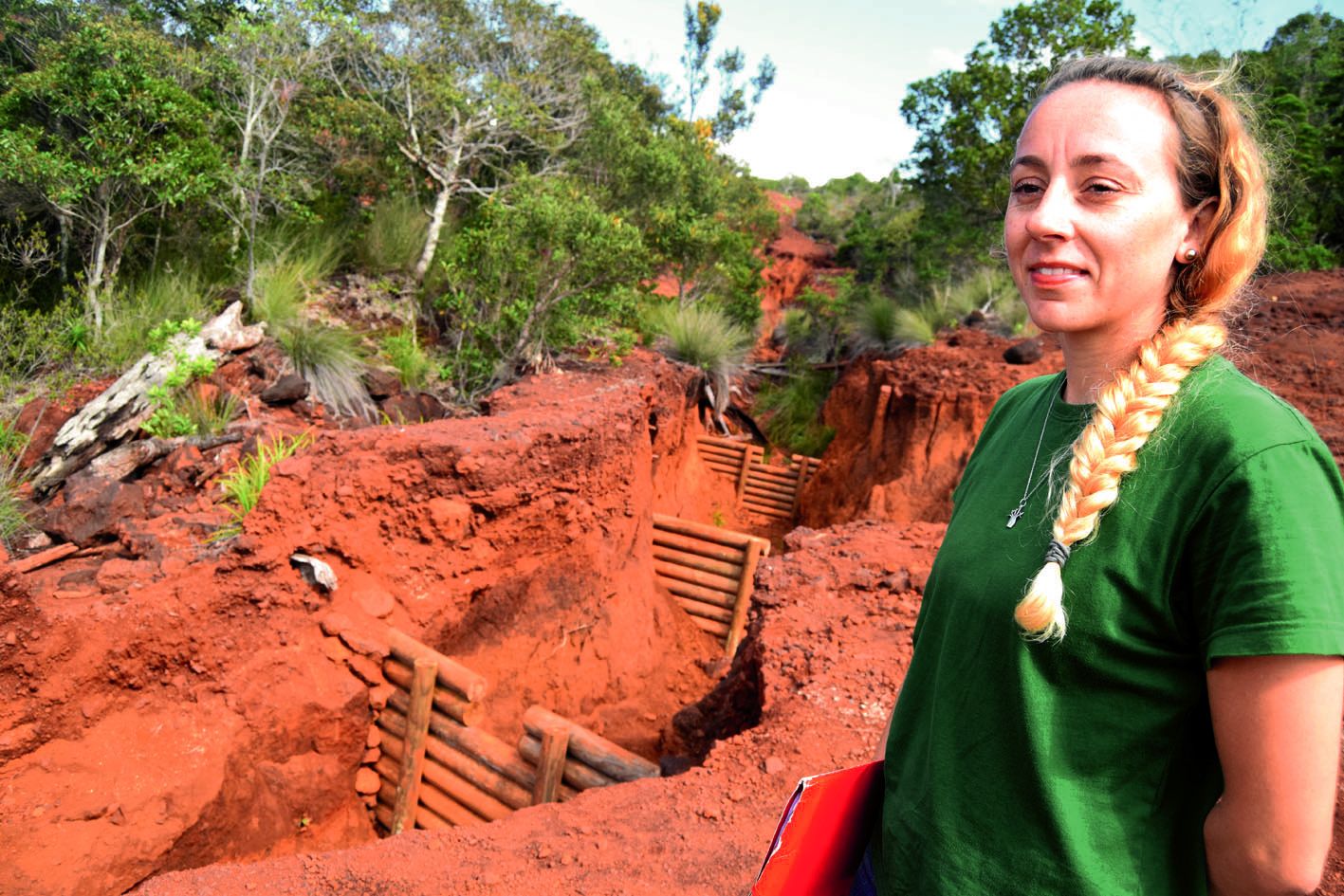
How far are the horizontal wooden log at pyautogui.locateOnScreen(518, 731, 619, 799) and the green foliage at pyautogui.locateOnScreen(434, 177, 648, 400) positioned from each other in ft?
17.5

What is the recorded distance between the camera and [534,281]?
32.7ft

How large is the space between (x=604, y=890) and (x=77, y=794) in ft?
10.1

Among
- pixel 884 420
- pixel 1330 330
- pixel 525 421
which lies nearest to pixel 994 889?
pixel 525 421

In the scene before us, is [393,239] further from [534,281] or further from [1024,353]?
[1024,353]

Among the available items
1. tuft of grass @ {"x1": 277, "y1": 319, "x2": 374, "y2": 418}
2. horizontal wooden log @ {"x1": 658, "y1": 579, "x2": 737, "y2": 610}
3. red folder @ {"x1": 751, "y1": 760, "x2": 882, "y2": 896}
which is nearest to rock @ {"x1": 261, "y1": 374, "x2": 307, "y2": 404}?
tuft of grass @ {"x1": 277, "y1": 319, "x2": 374, "y2": 418}

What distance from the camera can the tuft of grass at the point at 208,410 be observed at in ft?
23.6

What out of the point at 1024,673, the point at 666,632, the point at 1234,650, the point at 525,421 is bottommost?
the point at 666,632

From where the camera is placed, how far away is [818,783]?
1.42 metres

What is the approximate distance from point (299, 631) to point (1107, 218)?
5510 millimetres

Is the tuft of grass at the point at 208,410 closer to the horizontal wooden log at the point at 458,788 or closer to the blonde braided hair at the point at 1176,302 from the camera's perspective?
the horizontal wooden log at the point at 458,788

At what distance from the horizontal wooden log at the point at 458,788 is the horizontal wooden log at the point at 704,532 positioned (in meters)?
4.67

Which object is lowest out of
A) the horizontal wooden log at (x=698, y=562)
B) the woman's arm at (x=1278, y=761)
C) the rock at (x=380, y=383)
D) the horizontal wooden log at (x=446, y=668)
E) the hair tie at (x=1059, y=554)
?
the horizontal wooden log at (x=698, y=562)

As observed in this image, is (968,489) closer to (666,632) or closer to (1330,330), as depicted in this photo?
(666,632)

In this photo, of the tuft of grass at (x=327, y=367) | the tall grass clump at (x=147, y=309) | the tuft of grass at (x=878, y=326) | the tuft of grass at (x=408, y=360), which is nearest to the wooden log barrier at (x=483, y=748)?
the tuft of grass at (x=327, y=367)
